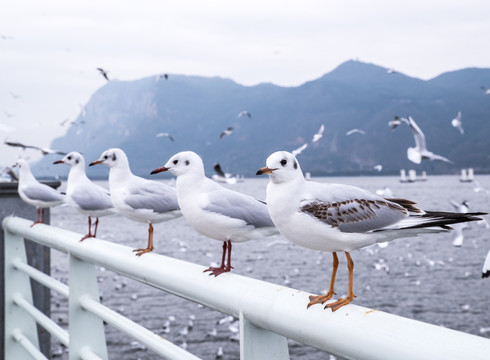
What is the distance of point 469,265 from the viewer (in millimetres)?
45312

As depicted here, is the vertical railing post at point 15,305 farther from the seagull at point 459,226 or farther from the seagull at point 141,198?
the seagull at point 459,226

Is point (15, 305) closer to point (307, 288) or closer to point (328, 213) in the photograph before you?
point (328, 213)

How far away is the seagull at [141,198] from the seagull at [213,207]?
2.30ft

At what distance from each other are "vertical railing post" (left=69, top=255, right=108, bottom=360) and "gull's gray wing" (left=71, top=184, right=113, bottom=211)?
78 centimetres

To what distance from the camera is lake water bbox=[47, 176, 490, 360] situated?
81.5ft

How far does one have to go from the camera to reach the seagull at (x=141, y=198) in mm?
3031

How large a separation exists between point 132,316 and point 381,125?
476 feet

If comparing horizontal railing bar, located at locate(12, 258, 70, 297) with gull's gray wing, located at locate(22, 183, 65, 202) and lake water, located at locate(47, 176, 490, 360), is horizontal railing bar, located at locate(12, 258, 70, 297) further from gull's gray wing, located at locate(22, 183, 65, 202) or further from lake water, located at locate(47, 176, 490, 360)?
lake water, located at locate(47, 176, 490, 360)

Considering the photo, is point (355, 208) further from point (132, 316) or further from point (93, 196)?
point (132, 316)

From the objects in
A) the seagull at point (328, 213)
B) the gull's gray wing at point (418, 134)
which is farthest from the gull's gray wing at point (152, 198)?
the gull's gray wing at point (418, 134)

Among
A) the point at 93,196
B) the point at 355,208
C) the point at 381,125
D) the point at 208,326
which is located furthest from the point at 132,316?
the point at 381,125

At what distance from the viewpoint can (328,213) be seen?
1722 millimetres

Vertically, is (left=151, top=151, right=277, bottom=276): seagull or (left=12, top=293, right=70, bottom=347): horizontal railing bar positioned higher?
(left=151, top=151, right=277, bottom=276): seagull

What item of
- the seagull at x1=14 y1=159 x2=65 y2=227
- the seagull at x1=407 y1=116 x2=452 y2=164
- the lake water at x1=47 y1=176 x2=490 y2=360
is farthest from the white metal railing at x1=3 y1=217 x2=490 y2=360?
the lake water at x1=47 y1=176 x2=490 y2=360
